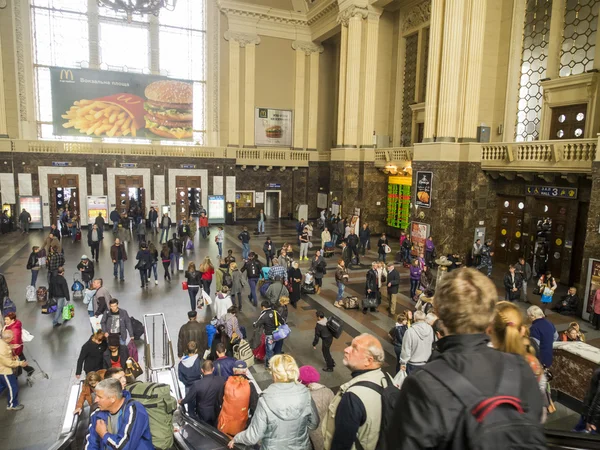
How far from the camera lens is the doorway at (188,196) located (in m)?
25.8

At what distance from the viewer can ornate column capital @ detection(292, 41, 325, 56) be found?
94.5ft

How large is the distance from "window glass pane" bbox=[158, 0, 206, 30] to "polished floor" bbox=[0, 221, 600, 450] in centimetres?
1601

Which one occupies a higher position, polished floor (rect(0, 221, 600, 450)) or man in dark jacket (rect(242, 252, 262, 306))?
man in dark jacket (rect(242, 252, 262, 306))

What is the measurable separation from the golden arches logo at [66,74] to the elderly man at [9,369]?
819 inches

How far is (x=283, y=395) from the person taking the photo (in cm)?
315

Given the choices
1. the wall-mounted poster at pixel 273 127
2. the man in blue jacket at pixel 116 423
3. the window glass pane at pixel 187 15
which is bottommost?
the man in blue jacket at pixel 116 423

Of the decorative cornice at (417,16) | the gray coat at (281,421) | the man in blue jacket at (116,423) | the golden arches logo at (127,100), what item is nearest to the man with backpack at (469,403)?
the gray coat at (281,421)

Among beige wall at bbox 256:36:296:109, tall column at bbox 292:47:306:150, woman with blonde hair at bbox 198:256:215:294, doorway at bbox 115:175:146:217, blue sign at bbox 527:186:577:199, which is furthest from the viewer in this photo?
tall column at bbox 292:47:306:150

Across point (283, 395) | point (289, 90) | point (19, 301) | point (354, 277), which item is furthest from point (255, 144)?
point (283, 395)

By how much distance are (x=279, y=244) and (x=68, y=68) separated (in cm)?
1490

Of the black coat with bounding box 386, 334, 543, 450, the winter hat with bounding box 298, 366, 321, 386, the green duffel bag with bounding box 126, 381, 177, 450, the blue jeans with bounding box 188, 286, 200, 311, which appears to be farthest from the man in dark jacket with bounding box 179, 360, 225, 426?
the blue jeans with bounding box 188, 286, 200, 311

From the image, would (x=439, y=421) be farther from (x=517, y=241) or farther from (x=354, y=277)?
(x=517, y=241)

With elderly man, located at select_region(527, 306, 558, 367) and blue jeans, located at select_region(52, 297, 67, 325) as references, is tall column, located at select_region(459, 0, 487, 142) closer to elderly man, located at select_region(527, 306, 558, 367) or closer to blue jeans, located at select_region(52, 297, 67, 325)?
elderly man, located at select_region(527, 306, 558, 367)

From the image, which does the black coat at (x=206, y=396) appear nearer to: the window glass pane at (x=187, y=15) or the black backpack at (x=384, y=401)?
the black backpack at (x=384, y=401)
